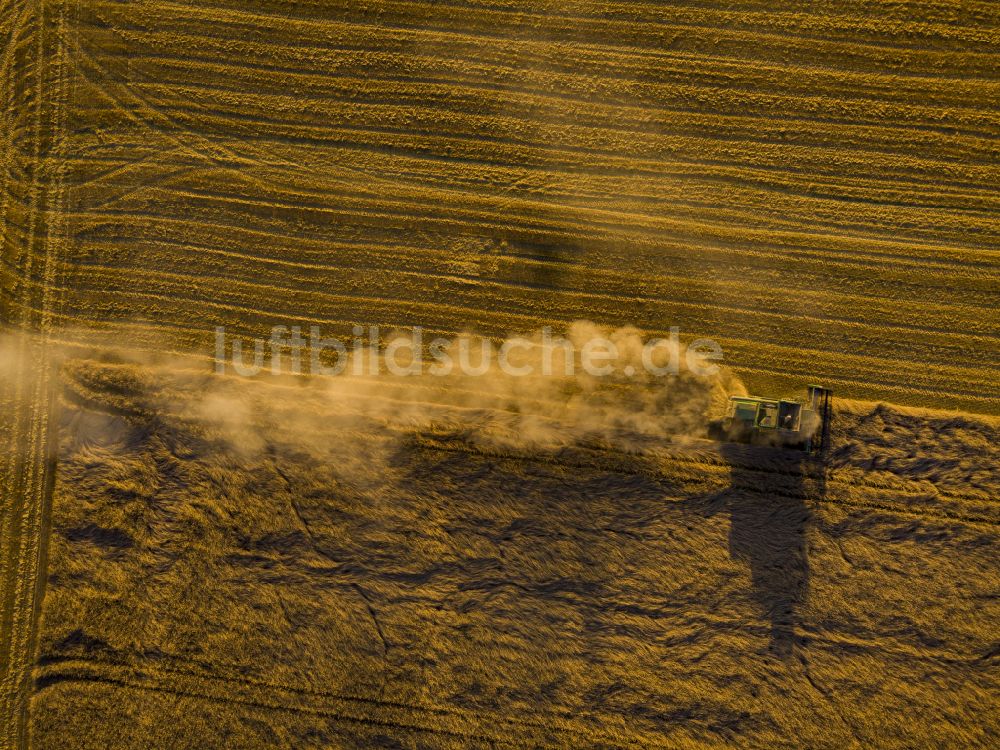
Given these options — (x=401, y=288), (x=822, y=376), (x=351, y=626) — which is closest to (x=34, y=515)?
(x=351, y=626)

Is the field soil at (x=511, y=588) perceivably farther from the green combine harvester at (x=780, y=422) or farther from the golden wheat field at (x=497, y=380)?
the green combine harvester at (x=780, y=422)

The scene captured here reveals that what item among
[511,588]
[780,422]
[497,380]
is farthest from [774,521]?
[497,380]

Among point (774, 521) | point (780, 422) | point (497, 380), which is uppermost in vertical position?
point (497, 380)

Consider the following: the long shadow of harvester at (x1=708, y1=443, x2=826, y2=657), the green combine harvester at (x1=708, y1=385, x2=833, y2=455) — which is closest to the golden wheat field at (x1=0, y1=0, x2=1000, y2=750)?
the long shadow of harvester at (x1=708, y1=443, x2=826, y2=657)

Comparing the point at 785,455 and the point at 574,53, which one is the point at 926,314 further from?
the point at 574,53

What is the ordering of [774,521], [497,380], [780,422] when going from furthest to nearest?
[497,380], [774,521], [780,422]

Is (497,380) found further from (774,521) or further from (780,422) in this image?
(774,521)
